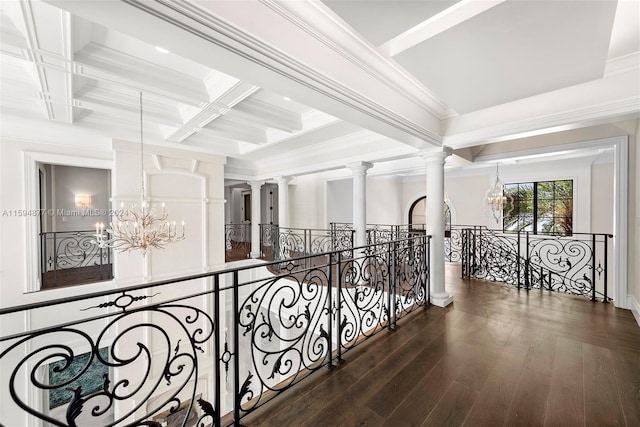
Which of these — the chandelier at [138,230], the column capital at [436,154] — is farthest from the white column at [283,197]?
the column capital at [436,154]

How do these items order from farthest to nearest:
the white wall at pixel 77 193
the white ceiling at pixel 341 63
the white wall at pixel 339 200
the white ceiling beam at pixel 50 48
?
the white wall at pixel 339 200 → the white wall at pixel 77 193 → the white ceiling beam at pixel 50 48 → the white ceiling at pixel 341 63

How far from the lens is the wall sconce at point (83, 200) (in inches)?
261

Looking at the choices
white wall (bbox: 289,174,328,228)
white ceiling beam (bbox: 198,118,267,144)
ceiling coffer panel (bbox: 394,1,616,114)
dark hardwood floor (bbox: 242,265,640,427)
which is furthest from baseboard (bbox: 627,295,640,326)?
white wall (bbox: 289,174,328,228)

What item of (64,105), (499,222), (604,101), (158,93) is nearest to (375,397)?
(604,101)

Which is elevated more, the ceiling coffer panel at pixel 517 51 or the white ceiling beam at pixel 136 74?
the white ceiling beam at pixel 136 74

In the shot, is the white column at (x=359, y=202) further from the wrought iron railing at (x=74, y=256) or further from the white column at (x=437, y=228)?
the wrought iron railing at (x=74, y=256)

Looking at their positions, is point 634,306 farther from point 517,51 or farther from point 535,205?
point 535,205

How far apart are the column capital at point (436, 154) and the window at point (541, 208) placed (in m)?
5.01

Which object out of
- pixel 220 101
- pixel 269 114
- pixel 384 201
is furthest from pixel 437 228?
pixel 384 201

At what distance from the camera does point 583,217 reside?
6160 mm

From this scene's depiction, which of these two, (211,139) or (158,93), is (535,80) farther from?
(211,139)

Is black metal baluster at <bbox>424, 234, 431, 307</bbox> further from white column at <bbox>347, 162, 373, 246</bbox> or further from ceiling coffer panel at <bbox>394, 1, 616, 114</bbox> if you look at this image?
ceiling coffer panel at <bbox>394, 1, 616, 114</bbox>

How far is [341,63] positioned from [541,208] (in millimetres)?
7648

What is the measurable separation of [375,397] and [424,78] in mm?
2613
